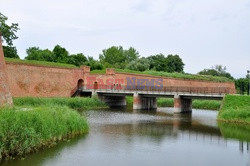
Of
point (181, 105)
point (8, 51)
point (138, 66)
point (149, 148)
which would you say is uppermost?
point (8, 51)

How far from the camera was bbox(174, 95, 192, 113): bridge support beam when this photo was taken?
31750mm

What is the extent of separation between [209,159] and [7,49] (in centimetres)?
3315

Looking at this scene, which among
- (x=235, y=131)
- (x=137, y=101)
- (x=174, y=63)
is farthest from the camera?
(x=174, y=63)

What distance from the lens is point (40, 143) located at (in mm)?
12688

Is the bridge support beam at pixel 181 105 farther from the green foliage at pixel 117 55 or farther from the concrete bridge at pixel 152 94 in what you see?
the green foliage at pixel 117 55

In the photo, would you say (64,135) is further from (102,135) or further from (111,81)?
(111,81)

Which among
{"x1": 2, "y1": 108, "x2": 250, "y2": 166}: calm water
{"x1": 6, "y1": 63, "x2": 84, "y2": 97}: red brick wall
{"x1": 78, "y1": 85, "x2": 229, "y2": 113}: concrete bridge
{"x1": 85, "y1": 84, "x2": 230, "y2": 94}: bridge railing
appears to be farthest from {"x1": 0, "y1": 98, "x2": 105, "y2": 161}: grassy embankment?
{"x1": 85, "y1": 84, "x2": 230, "y2": 94}: bridge railing

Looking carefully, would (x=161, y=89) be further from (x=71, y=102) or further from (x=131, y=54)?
(x=131, y=54)

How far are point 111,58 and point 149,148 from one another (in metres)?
62.9

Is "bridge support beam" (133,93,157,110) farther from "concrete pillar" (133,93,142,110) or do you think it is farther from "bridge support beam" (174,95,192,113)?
"bridge support beam" (174,95,192,113)

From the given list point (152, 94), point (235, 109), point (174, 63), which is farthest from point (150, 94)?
point (174, 63)

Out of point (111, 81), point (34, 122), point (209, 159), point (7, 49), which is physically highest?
point (7, 49)

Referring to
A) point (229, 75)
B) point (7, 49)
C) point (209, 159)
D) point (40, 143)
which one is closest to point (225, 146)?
point (209, 159)

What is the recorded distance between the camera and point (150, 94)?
34438 millimetres
